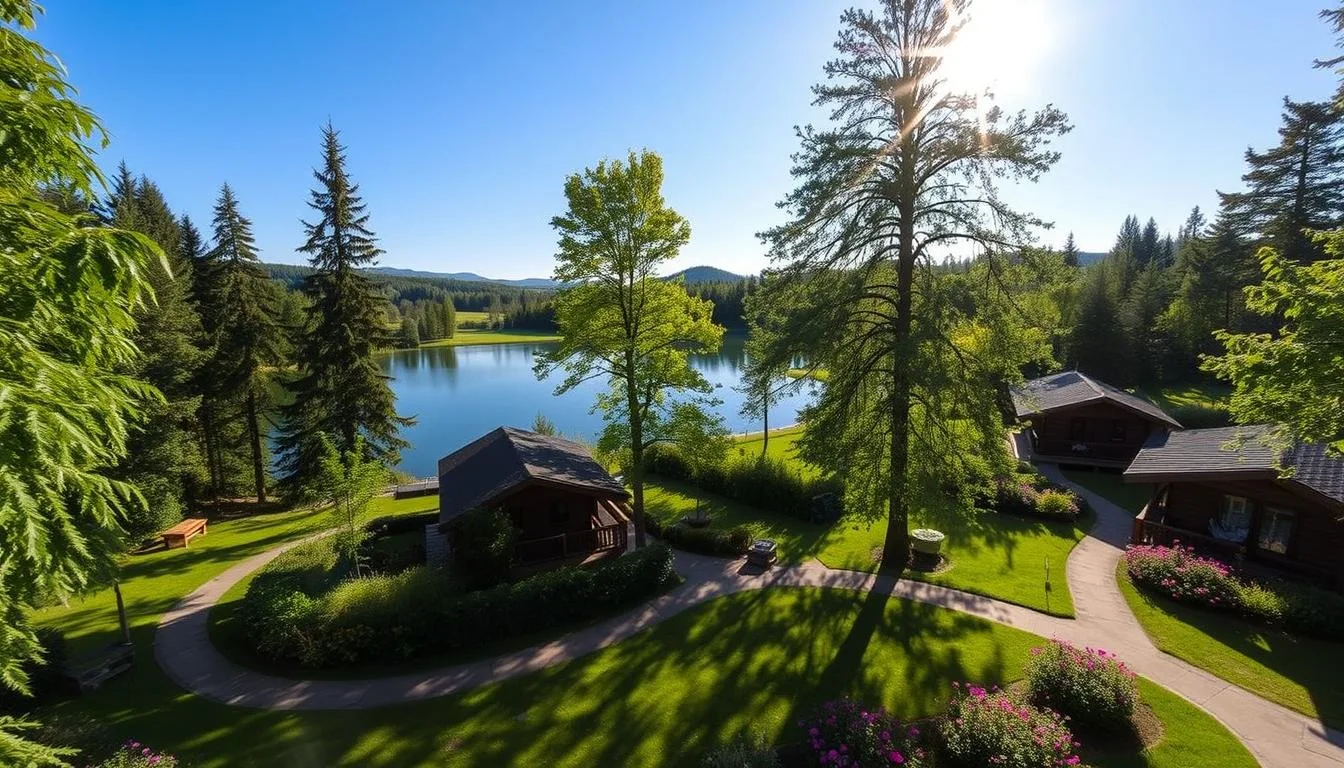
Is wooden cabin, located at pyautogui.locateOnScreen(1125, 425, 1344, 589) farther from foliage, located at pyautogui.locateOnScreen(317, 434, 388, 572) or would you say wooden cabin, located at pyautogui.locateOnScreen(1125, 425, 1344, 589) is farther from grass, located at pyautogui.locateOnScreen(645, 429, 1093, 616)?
foliage, located at pyautogui.locateOnScreen(317, 434, 388, 572)

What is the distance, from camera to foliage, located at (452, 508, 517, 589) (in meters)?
15.0

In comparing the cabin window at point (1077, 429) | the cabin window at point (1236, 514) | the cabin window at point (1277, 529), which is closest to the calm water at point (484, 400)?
the cabin window at point (1077, 429)

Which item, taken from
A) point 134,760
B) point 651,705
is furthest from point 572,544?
point 134,760

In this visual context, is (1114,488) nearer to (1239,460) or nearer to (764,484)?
(1239,460)

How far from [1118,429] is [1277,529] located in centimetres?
1167

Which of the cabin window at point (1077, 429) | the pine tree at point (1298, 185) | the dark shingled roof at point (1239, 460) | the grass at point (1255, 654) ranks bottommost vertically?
the grass at point (1255, 654)

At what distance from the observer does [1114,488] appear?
77.8ft

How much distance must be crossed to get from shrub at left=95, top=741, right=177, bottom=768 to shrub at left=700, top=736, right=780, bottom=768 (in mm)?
8238

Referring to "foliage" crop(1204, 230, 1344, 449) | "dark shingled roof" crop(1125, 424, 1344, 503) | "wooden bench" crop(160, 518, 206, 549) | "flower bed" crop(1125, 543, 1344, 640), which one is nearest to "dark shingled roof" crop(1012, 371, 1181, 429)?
"dark shingled roof" crop(1125, 424, 1344, 503)

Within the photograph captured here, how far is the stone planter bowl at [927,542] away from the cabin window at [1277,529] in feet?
29.1

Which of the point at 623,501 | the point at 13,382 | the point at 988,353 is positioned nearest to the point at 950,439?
the point at 988,353

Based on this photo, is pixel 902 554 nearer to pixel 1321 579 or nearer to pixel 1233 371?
pixel 1233 371

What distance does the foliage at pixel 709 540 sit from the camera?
709 inches

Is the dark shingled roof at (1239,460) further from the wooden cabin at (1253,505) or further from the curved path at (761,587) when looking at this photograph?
the curved path at (761,587)
